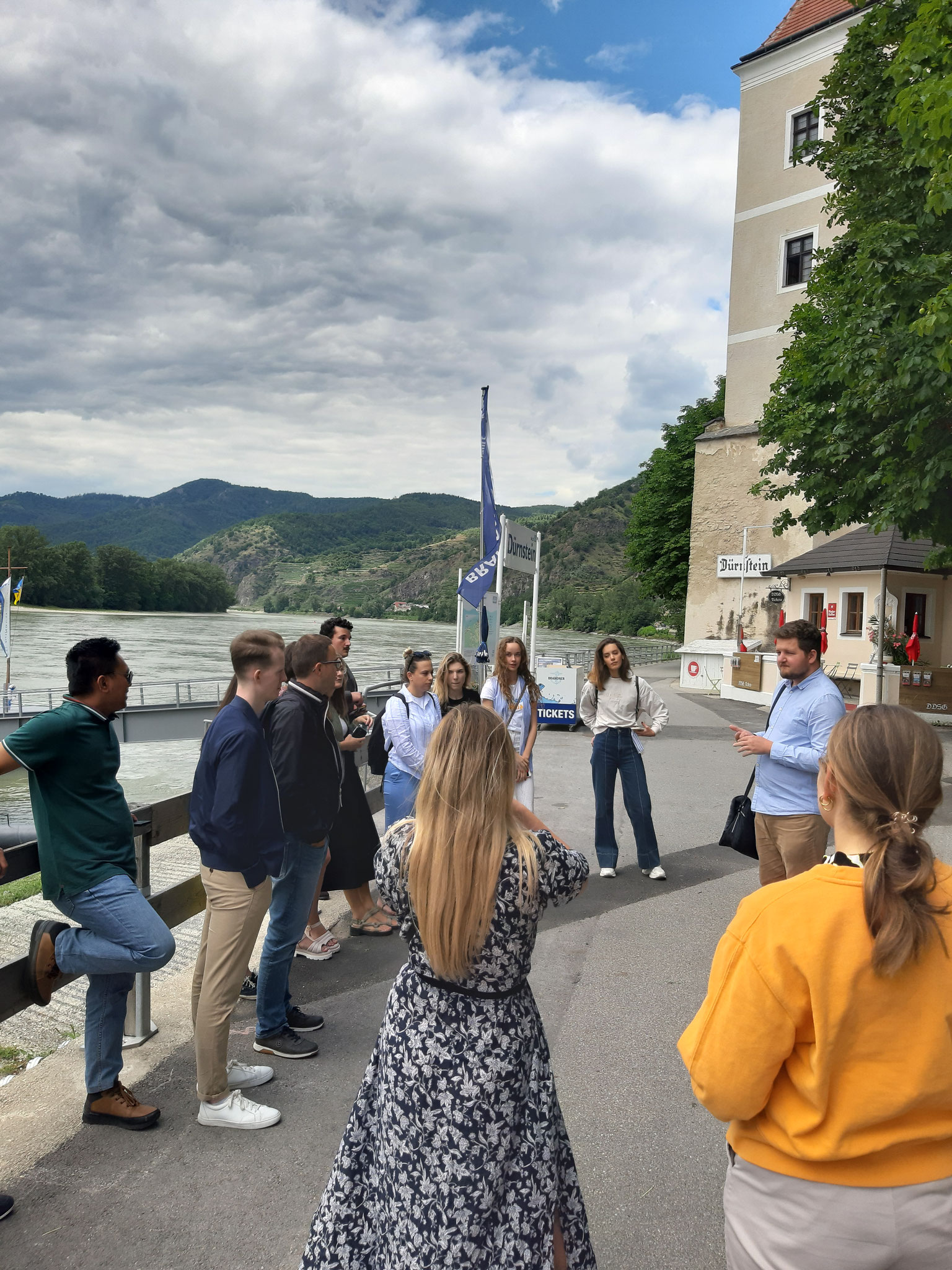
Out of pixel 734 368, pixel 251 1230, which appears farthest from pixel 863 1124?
pixel 734 368

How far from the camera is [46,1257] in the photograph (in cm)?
267

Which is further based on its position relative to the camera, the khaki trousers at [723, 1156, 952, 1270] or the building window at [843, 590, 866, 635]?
the building window at [843, 590, 866, 635]

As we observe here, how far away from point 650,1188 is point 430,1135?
4.79 ft

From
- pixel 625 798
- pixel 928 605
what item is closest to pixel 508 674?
pixel 625 798

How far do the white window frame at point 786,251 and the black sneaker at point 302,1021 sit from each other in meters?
32.4

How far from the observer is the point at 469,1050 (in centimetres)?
206

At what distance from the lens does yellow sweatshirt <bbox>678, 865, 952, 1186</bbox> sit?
153 centimetres

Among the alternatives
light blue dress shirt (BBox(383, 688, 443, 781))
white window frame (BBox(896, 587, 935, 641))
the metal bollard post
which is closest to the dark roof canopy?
white window frame (BBox(896, 587, 935, 641))

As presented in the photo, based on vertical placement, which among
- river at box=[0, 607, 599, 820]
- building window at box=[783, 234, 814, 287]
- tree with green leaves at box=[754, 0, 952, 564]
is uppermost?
building window at box=[783, 234, 814, 287]

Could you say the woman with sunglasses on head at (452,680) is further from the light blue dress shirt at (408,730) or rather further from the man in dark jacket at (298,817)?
the man in dark jacket at (298,817)

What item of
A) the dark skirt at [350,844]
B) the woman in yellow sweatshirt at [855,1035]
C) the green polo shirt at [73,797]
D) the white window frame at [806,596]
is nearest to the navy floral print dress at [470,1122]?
the woman in yellow sweatshirt at [855,1035]

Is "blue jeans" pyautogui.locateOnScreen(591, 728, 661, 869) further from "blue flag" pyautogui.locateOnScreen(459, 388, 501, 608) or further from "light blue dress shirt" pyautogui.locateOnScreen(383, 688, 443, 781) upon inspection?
"blue flag" pyautogui.locateOnScreen(459, 388, 501, 608)

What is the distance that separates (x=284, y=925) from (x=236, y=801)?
3.11 feet

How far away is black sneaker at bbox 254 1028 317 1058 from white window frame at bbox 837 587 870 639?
22215 millimetres
